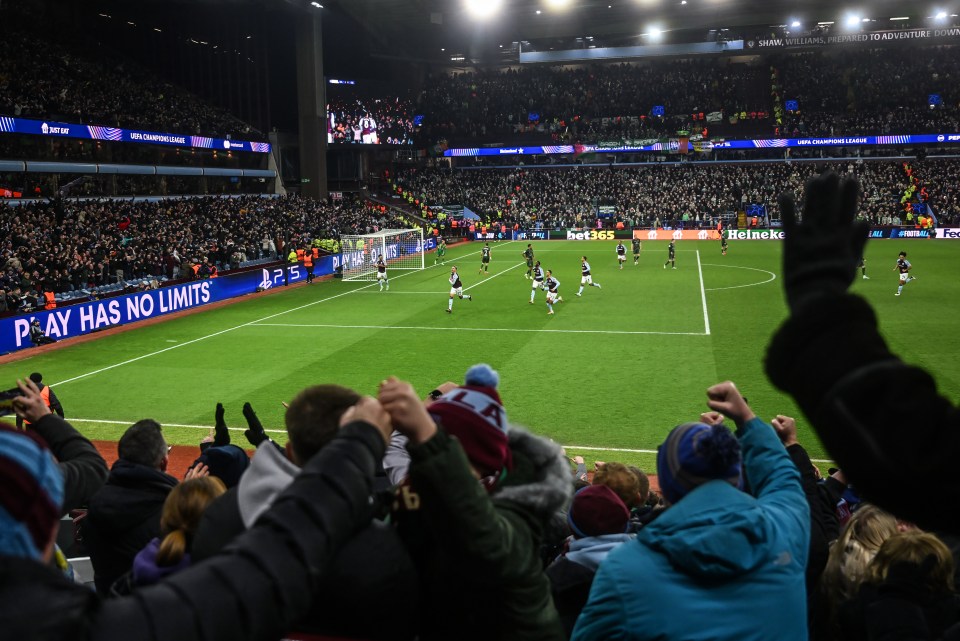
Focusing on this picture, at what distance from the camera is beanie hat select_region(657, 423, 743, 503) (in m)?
2.95

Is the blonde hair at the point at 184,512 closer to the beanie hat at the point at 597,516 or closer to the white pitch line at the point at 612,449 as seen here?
the beanie hat at the point at 597,516

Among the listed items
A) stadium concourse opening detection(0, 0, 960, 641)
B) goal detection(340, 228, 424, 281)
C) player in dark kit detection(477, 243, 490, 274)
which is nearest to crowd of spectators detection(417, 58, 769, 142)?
stadium concourse opening detection(0, 0, 960, 641)

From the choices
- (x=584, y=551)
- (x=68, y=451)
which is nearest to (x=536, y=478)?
(x=584, y=551)

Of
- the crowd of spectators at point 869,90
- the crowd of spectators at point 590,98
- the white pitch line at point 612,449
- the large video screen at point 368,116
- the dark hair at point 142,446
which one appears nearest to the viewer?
the dark hair at point 142,446

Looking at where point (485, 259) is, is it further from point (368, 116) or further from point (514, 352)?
point (368, 116)

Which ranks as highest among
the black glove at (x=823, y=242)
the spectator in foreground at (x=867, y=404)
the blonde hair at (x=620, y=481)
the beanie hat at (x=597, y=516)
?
the black glove at (x=823, y=242)

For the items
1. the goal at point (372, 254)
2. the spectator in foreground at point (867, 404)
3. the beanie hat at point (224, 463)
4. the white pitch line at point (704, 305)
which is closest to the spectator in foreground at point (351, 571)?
the spectator in foreground at point (867, 404)

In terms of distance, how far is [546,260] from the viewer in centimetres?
4656

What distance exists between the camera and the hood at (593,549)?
3.98m

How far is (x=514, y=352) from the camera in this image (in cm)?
2125

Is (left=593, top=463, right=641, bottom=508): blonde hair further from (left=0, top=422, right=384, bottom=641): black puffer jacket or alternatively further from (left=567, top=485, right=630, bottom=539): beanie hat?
(left=0, top=422, right=384, bottom=641): black puffer jacket

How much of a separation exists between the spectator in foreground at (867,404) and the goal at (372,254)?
3687 centimetres

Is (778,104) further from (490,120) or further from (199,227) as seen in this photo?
(199,227)

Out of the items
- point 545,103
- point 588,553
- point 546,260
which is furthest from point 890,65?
point 588,553
